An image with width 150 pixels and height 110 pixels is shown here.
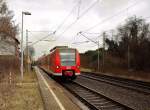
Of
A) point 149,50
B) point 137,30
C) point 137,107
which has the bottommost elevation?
point 137,107

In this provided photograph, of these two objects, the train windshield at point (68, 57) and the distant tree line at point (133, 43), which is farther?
the distant tree line at point (133, 43)

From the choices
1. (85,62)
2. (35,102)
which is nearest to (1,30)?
(35,102)

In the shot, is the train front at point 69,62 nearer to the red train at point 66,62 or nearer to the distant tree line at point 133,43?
the red train at point 66,62

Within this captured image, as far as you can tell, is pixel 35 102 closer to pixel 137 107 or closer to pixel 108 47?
pixel 137 107

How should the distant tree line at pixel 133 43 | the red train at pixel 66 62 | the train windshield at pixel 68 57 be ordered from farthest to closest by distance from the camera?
1. the distant tree line at pixel 133 43
2. the train windshield at pixel 68 57
3. the red train at pixel 66 62

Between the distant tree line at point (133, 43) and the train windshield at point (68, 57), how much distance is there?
83.9 feet

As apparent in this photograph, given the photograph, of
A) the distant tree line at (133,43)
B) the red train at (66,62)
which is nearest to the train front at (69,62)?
the red train at (66,62)

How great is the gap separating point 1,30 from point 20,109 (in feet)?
105

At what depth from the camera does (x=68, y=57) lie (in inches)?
1187

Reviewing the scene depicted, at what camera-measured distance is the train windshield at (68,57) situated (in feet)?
98.5

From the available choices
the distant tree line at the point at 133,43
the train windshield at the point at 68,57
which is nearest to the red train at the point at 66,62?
the train windshield at the point at 68,57

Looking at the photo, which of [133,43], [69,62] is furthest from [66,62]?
[133,43]

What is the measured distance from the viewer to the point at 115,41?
82.5m

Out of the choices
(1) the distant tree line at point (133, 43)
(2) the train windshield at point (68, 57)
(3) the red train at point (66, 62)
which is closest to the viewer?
(3) the red train at point (66, 62)
